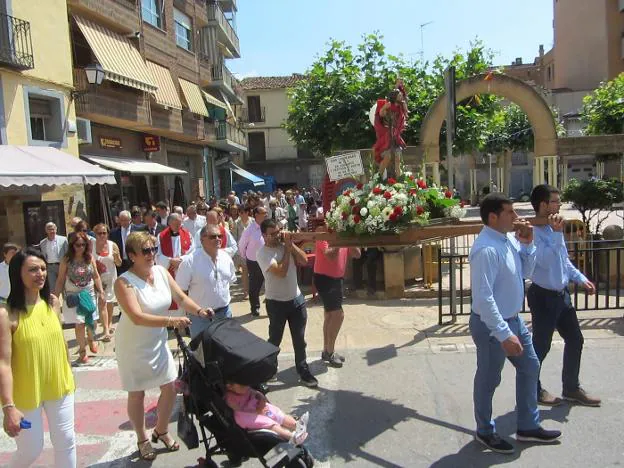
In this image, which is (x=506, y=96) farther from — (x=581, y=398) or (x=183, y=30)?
(x=183, y=30)

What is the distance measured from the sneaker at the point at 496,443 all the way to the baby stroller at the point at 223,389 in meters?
1.39

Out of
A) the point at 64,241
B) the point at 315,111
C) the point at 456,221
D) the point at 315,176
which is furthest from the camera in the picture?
the point at 315,176

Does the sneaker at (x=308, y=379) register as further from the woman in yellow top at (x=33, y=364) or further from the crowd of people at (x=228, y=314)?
the woman in yellow top at (x=33, y=364)

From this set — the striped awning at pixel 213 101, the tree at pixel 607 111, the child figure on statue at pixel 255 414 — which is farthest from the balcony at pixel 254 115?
the child figure on statue at pixel 255 414

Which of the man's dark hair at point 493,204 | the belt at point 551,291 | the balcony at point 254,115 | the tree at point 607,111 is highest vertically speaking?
the balcony at point 254,115

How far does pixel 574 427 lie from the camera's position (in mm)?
4355

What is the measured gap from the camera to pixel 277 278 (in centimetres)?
553

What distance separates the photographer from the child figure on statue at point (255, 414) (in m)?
3.45

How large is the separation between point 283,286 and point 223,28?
91.5 ft

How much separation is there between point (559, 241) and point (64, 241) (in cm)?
722

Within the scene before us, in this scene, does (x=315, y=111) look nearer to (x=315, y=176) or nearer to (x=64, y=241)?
(x=64, y=241)

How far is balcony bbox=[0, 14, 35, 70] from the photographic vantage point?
441 inches

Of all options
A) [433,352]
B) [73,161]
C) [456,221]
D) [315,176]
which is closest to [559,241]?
[456,221]

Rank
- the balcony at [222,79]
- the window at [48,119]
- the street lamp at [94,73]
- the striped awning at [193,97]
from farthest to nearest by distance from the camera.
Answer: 1. the balcony at [222,79]
2. the striped awning at [193,97]
3. the street lamp at [94,73]
4. the window at [48,119]
